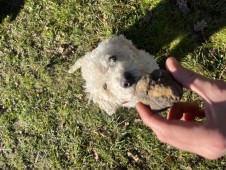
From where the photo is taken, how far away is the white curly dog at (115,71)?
3943mm

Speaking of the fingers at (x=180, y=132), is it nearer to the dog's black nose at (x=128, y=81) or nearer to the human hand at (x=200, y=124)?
the human hand at (x=200, y=124)

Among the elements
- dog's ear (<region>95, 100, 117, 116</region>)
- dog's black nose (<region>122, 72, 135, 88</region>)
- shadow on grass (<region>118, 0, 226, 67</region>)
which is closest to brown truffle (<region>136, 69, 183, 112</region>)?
dog's black nose (<region>122, 72, 135, 88</region>)

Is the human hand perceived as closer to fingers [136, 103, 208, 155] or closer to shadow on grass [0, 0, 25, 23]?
fingers [136, 103, 208, 155]

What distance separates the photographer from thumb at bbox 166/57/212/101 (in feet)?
9.34

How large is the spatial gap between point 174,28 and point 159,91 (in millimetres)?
2067

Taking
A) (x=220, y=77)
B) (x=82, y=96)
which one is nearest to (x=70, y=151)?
(x=82, y=96)

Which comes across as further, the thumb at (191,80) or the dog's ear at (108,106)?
the dog's ear at (108,106)

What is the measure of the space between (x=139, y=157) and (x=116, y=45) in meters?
1.48

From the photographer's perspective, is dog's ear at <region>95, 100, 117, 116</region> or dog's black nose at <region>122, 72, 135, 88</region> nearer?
dog's black nose at <region>122, 72, 135, 88</region>

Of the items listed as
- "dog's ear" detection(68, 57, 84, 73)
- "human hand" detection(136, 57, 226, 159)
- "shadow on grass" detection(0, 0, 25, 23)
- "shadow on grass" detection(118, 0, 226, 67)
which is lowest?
"human hand" detection(136, 57, 226, 159)

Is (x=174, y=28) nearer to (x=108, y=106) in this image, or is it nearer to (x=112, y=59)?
(x=112, y=59)

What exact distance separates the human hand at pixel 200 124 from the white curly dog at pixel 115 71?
990 mm

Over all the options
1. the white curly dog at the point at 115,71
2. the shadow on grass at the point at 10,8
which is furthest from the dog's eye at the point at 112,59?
the shadow on grass at the point at 10,8

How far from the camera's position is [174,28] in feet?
16.4
